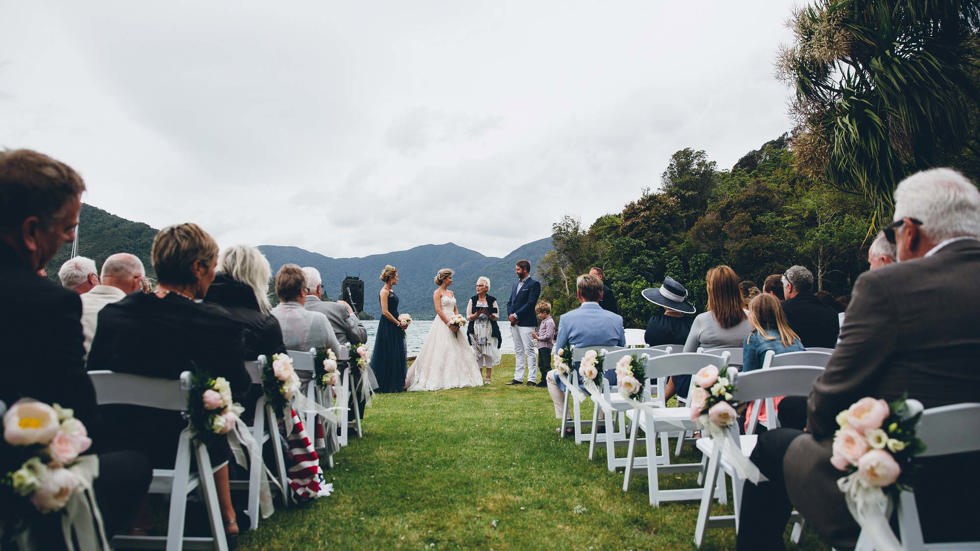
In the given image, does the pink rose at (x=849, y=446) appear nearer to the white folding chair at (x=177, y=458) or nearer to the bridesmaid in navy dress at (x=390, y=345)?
the white folding chair at (x=177, y=458)

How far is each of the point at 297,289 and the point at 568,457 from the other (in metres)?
3.26

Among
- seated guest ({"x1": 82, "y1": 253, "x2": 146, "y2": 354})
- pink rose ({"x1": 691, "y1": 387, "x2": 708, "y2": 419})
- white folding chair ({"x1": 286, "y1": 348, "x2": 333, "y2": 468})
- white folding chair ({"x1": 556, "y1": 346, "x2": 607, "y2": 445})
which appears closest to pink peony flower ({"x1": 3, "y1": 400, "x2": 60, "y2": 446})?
pink rose ({"x1": 691, "y1": 387, "x2": 708, "y2": 419})

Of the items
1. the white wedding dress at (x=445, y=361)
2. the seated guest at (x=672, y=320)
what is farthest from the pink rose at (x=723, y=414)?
the white wedding dress at (x=445, y=361)

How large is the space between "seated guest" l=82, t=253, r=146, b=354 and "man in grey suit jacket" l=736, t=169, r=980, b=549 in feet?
15.0

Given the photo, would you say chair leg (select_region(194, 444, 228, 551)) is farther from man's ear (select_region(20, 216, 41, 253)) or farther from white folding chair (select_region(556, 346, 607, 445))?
white folding chair (select_region(556, 346, 607, 445))

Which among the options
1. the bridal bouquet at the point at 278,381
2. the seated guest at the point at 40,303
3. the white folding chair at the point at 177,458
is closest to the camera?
the seated guest at the point at 40,303

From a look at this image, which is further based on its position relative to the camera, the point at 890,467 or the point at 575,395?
the point at 575,395

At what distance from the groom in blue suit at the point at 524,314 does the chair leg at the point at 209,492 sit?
9.82m

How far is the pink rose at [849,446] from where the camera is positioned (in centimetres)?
204

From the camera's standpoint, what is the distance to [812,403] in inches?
96.8

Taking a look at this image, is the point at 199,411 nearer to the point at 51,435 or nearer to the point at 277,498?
the point at 51,435

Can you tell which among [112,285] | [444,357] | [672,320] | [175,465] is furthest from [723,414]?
[444,357]

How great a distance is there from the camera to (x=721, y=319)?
5.91m

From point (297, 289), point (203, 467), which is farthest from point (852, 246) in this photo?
point (203, 467)
